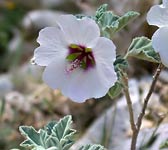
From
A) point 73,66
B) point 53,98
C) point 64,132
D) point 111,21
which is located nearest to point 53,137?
point 64,132

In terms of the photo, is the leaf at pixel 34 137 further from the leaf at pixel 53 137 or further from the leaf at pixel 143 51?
the leaf at pixel 143 51

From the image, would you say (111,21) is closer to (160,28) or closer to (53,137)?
(160,28)

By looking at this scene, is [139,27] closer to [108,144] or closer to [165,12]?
[108,144]

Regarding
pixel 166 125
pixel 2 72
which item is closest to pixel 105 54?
Answer: pixel 166 125

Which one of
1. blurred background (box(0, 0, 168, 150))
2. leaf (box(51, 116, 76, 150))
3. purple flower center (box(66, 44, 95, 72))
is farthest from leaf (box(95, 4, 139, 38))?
blurred background (box(0, 0, 168, 150))

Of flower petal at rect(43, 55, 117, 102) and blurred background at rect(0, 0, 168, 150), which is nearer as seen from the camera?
flower petal at rect(43, 55, 117, 102)

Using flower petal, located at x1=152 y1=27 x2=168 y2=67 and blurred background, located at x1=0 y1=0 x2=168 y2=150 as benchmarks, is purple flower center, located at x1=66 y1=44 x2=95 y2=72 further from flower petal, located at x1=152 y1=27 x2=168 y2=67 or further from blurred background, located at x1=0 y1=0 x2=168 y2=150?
blurred background, located at x1=0 y1=0 x2=168 y2=150

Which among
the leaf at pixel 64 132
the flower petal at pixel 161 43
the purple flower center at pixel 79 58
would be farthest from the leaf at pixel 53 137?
the flower petal at pixel 161 43

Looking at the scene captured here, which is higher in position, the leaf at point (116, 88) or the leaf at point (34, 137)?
the leaf at point (116, 88)
